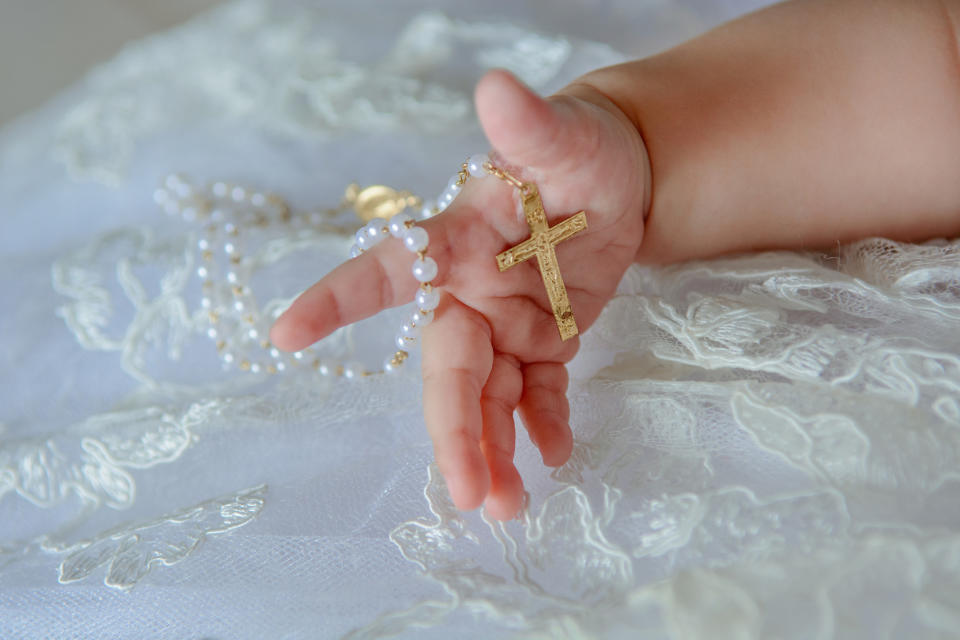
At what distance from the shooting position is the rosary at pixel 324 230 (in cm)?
60

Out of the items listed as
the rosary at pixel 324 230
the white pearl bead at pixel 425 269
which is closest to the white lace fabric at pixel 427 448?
the rosary at pixel 324 230

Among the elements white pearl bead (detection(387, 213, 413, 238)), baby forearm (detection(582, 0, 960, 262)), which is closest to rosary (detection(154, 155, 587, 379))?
white pearl bead (detection(387, 213, 413, 238))

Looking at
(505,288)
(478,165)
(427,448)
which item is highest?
(478,165)

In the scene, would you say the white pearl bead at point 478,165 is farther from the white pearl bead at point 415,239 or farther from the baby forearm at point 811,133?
the baby forearm at point 811,133

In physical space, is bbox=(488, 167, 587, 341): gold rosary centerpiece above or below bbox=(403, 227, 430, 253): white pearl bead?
below

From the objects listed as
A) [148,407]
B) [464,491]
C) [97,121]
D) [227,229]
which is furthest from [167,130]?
[464,491]

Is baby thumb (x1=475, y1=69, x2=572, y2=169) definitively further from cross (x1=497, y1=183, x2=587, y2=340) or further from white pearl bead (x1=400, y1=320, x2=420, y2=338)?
white pearl bead (x1=400, y1=320, x2=420, y2=338)

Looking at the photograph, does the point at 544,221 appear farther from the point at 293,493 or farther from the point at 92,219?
the point at 92,219

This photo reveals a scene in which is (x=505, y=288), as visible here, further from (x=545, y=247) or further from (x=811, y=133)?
(x=811, y=133)

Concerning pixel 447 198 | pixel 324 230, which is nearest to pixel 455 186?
pixel 447 198

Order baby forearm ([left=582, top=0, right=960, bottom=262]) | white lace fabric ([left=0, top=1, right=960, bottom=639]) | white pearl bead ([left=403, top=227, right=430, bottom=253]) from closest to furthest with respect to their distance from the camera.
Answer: white lace fabric ([left=0, top=1, right=960, bottom=639]) < white pearl bead ([left=403, top=227, right=430, bottom=253]) < baby forearm ([left=582, top=0, right=960, bottom=262])

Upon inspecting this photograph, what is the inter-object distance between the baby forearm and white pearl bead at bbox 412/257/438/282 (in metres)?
0.27

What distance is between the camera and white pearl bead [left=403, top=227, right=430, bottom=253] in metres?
0.56

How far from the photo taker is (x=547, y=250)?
62 centimetres
